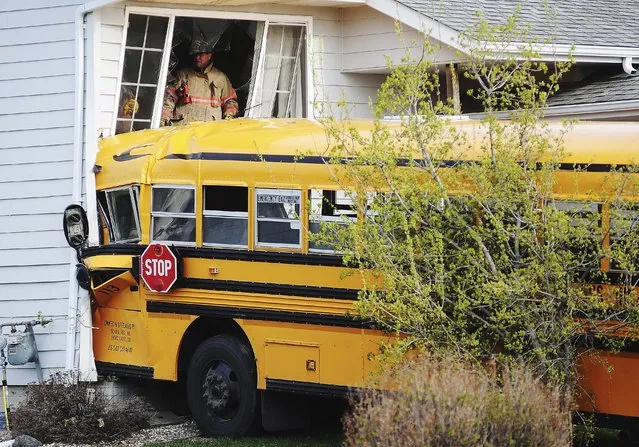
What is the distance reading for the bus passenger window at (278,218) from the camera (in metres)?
12.6

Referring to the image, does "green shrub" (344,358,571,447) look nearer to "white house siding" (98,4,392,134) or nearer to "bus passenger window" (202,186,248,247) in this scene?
"bus passenger window" (202,186,248,247)

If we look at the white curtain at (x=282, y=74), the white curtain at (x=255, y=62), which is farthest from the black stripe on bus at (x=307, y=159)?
the white curtain at (x=282, y=74)

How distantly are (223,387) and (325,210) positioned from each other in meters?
2.07

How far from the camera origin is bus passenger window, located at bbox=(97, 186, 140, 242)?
46.1 ft

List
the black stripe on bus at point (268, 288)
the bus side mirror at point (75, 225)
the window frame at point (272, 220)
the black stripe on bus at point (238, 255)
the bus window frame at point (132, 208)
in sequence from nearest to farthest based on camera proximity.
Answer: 1. the black stripe on bus at point (268, 288)
2. the black stripe on bus at point (238, 255)
3. the window frame at point (272, 220)
4. the bus window frame at point (132, 208)
5. the bus side mirror at point (75, 225)

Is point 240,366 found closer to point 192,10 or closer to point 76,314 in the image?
point 76,314

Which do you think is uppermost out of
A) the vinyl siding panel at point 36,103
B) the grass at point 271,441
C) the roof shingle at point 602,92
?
the roof shingle at point 602,92

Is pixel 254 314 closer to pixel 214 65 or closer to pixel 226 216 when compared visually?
pixel 226 216

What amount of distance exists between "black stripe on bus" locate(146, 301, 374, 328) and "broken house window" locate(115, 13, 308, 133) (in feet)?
8.68

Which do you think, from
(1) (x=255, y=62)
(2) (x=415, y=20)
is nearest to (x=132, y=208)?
(1) (x=255, y=62)

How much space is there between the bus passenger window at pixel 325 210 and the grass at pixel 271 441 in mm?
1732

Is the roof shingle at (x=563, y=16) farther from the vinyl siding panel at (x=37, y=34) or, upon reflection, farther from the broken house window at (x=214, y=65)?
the vinyl siding panel at (x=37, y=34)

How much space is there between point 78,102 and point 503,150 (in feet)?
18.6

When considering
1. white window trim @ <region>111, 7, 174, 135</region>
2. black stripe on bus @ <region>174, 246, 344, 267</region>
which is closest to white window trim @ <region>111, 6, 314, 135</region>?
white window trim @ <region>111, 7, 174, 135</region>
